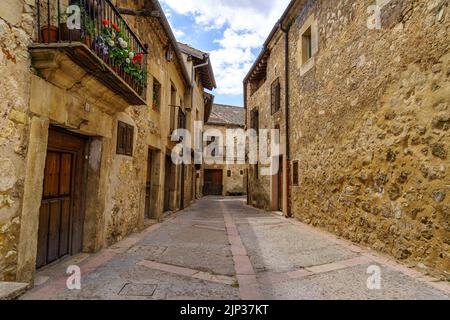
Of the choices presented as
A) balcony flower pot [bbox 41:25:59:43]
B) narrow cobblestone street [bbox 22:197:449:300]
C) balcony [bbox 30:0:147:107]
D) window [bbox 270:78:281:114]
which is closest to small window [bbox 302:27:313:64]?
window [bbox 270:78:281:114]

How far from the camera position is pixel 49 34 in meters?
2.77

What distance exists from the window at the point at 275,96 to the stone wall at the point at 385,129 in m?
2.97

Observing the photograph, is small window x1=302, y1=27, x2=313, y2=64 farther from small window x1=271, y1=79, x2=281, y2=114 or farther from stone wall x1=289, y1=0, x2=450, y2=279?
small window x1=271, y1=79, x2=281, y2=114

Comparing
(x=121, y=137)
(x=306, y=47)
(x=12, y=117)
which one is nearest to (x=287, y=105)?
(x=306, y=47)

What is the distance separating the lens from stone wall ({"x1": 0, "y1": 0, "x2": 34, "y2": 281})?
7.97ft

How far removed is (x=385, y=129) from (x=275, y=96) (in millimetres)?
6289

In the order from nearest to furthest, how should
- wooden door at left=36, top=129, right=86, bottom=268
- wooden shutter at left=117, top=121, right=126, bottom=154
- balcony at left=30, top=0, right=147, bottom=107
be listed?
balcony at left=30, top=0, right=147, bottom=107 → wooden door at left=36, top=129, right=86, bottom=268 → wooden shutter at left=117, top=121, right=126, bottom=154

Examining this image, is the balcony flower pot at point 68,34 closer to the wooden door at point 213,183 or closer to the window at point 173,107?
the window at point 173,107

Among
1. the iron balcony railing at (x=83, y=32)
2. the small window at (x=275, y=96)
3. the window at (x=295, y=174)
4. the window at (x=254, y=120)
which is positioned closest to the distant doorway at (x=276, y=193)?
the window at (x=295, y=174)

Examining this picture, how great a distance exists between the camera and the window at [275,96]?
397 inches

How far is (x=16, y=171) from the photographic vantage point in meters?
2.61

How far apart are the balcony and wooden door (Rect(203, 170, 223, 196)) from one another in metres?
20.6

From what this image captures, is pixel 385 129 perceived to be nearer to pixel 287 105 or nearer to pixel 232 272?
pixel 232 272

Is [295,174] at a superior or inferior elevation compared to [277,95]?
inferior
